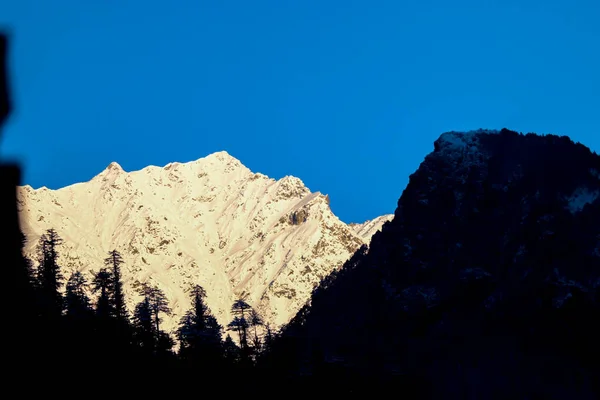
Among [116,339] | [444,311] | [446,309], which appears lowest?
[116,339]

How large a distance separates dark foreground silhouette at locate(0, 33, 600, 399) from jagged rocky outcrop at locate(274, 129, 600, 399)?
0.20 metres

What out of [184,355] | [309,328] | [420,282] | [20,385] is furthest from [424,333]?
[20,385]

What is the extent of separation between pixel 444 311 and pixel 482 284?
6.74 meters

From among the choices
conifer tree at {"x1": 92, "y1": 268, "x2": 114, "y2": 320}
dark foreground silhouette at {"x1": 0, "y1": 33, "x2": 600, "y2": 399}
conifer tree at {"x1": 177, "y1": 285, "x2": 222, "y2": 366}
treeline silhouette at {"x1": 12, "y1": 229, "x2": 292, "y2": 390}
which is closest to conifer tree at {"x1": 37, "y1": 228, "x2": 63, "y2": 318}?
treeline silhouette at {"x1": 12, "y1": 229, "x2": 292, "y2": 390}

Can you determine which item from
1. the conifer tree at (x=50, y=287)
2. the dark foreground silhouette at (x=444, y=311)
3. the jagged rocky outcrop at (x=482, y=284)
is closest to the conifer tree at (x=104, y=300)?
the dark foreground silhouette at (x=444, y=311)

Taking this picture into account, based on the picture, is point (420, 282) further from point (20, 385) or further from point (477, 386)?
point (20, 385)

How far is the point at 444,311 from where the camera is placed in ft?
344

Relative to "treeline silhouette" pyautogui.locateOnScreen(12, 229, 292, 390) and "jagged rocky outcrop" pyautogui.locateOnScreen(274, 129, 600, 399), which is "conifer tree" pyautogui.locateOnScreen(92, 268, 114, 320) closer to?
"treeline silhouette" pyautogui.locateOnScreen(12, 229, 292, 390)

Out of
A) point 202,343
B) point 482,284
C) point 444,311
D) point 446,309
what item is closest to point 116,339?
point 202,343

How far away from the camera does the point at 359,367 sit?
10012 cm

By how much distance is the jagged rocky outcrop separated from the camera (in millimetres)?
91625

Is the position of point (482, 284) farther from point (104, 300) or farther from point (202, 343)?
point (104, 300)

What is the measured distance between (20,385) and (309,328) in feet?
363

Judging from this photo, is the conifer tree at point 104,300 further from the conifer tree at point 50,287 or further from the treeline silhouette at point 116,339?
the conifer tree at point 50,287
